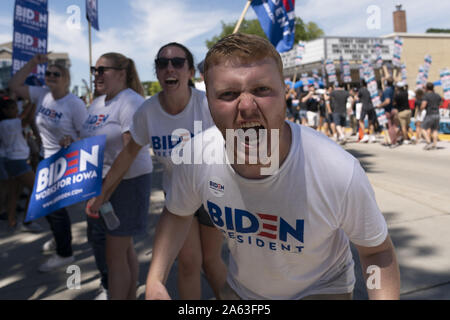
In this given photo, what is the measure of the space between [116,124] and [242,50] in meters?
1.76

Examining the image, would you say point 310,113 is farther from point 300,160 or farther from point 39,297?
point 300,160

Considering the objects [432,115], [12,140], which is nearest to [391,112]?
[432,115]

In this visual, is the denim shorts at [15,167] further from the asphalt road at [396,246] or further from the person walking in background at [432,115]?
the person walking in background at [432,115]

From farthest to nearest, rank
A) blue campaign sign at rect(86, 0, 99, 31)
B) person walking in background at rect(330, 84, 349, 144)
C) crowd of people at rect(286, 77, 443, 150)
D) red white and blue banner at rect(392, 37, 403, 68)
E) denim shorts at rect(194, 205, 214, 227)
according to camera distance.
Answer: red white and blue banner at rect(392, 37, 403, 68) → person walking in background at rect(330, 84, 349, 144) → crowd of people at rect(286, 77, 443, 150) → blue campaign sign at rect(86, 0, 99, 31) → denim shorts at rect(194, 205, 214, 227)

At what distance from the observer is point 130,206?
278cm

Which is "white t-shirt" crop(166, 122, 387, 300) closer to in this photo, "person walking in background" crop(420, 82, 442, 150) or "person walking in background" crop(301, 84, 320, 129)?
"person walking in background" crop(420, 82, 442, 150)

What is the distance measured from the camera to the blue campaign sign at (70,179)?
2.45 metres

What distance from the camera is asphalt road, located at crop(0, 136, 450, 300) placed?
3.19 meters

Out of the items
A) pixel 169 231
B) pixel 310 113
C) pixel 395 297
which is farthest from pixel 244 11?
pixel 310 113

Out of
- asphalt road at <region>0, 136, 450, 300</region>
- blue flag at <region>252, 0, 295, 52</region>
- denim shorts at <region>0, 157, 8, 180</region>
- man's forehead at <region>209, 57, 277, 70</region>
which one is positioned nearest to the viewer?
man's forehead at <region>209, 57, 277, 70</region>

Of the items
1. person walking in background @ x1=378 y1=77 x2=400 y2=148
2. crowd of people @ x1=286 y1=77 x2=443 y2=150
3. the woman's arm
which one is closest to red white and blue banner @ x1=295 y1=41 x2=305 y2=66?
crowd of people @ x1=286 y1=77 x2=443 y2=150

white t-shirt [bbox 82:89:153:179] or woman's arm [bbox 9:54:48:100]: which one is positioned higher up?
woman's arm [bbox 9:54:48:100]
